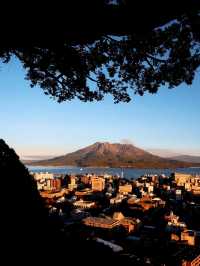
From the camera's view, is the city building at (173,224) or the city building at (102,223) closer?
the city building at (102,223)

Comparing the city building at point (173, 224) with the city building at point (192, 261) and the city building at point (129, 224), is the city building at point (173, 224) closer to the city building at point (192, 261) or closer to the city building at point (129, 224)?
the city building at point (129, 224)

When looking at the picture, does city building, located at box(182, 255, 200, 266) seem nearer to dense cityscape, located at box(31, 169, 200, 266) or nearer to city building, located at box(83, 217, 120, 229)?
dense cityscape, located at box(31, 169, 200, 266)

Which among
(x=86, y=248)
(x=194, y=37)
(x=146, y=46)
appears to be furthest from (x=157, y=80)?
(x=86, y=248)

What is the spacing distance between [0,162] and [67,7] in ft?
6.27

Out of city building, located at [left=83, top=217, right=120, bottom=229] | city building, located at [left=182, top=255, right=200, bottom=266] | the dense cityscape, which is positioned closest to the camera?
the dense cityscape

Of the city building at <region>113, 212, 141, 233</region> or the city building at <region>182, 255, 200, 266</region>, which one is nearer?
the city building at <region>182, 255, 200, 266</region>

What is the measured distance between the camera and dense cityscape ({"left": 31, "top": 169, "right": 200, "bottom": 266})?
16.6 meters

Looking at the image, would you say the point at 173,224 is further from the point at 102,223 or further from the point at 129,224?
the point at 102,223

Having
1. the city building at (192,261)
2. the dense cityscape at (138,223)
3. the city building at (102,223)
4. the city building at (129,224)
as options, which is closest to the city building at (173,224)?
the dense cityscape at (138,223)

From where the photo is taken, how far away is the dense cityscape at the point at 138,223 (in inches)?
653

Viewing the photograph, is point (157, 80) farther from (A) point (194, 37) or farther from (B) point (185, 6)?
(B) point (185, 6)

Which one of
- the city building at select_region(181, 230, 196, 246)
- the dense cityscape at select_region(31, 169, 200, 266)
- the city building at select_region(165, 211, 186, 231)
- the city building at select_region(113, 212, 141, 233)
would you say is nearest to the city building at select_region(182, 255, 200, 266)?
the dense cityscape at select_region(31, 169, 200, 266)

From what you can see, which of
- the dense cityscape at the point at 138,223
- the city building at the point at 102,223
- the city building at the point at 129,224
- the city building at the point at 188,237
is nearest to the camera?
the dense cityscape at the point at 138,223

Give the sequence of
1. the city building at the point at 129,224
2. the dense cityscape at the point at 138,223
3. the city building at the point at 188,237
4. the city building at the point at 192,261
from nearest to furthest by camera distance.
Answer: the dense cityscape at the point at 138,223, the city building at the point at 192,261, the city building at the point at 188,237, the city building at the point at 129,224
